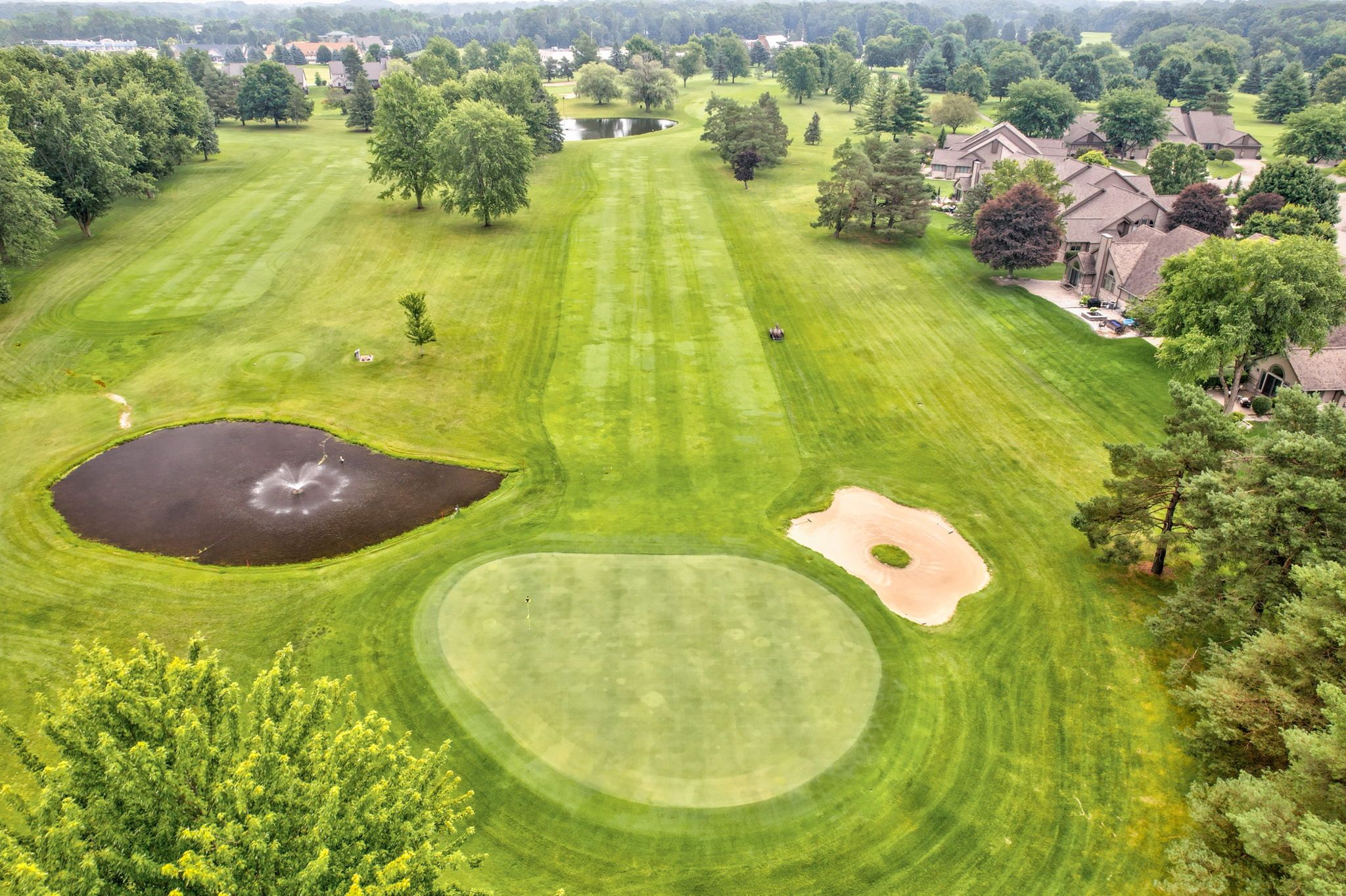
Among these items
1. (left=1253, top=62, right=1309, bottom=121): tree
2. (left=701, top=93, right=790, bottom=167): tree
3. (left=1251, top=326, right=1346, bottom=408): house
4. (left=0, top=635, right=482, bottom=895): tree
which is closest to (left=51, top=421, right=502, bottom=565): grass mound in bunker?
(left=0, top=635, right=482, bottom=895): tree

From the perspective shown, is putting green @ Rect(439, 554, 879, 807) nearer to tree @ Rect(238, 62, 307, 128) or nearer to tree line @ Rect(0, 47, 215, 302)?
tree line @ Rect(0, 47, 215, 302)

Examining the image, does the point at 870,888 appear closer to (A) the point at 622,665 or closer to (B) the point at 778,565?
(A) the point at 622,665

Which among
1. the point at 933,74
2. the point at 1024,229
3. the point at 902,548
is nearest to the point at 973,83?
the point at 933,74

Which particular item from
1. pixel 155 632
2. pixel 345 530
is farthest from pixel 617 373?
pixel 155 632

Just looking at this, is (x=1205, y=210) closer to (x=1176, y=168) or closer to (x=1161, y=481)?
(x=1176, y=168)

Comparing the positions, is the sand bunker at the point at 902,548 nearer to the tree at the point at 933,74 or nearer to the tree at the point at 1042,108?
the tree at the point at 1042,108
